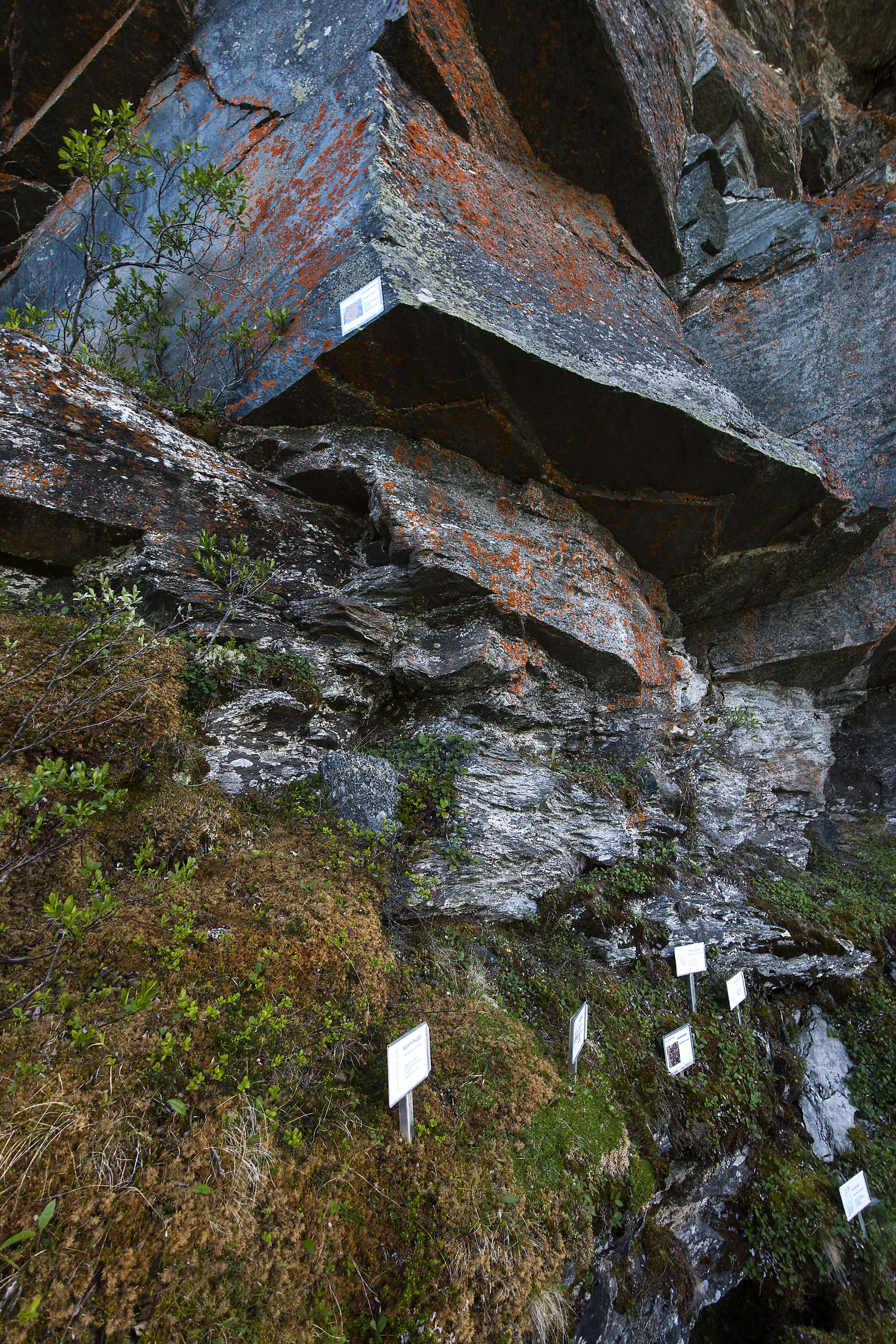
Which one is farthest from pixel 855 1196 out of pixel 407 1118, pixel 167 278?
pixel 167 278

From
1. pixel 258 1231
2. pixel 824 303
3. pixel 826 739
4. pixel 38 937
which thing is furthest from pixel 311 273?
pixel 826 739

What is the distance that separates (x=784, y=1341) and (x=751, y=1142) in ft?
3.32

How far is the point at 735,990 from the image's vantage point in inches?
173

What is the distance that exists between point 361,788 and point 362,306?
332 cm

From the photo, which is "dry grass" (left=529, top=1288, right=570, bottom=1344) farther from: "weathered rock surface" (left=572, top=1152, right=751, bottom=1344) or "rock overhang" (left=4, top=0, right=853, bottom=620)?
"rock overhang" (left=4, top=0, right=853, bottom=620)

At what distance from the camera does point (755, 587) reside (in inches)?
277

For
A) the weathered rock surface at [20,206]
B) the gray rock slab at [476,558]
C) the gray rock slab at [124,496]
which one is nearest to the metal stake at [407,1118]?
the gray rock slab at [476,558]

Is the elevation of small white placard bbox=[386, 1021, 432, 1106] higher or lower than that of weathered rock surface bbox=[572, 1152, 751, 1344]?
higher

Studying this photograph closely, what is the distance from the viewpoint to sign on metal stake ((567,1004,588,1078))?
122 inches

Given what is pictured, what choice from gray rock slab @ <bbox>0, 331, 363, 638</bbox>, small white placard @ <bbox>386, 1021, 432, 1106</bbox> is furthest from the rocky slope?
small white placard @ <bbox>386, 1021, 432, 1106</bbox>

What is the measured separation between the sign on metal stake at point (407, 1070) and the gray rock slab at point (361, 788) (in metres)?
1.28

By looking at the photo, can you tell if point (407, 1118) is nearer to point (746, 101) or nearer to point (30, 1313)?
point (30, 1313)

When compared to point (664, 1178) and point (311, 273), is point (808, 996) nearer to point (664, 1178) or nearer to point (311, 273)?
point (664, 1178)

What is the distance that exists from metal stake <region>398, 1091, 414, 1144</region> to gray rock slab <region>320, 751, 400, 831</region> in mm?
1393
